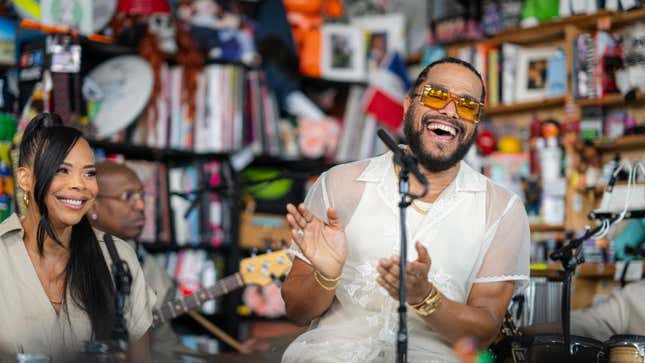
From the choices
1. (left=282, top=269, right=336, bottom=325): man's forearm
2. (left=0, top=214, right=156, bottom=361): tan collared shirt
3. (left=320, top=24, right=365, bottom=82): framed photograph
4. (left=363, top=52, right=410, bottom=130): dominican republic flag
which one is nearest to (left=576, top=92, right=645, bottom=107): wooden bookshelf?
(left=363, top=52, right=410, bottom=130): dominican republic flag

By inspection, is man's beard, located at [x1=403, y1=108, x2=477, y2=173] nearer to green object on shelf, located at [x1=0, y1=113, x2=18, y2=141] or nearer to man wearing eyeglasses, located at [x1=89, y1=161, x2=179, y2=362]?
man wearing eyeglasses, located at [x1=89, y1=161, x2=179, y2=362]

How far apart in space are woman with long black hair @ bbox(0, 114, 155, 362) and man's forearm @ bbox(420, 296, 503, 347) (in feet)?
2.84

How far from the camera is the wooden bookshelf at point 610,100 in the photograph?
481 cm

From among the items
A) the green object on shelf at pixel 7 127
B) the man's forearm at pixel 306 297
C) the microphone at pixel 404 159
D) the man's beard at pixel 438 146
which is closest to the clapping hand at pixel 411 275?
the microphone at pixel 404 159

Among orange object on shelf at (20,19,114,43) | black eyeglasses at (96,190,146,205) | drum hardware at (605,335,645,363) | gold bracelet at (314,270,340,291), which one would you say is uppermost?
orange object on shelf at (20,19,114,43)

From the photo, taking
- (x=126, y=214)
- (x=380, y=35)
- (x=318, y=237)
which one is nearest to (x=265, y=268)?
(x=126, y=214)

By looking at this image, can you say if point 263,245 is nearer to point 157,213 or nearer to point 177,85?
point 157,213

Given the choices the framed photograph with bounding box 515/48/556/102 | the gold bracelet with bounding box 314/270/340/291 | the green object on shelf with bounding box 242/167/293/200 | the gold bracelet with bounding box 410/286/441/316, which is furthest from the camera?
the green object on shelf with bounding box 242/167/293/200

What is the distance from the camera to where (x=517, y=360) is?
122 inches

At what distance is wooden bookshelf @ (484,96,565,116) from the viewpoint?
523 cm

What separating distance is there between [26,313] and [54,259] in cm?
19

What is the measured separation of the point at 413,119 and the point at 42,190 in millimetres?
1089

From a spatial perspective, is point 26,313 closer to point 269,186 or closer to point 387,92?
point 269,186

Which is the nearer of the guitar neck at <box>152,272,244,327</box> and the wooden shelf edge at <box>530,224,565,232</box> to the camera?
the guitar neck at <box>152,272,244,327</box>
